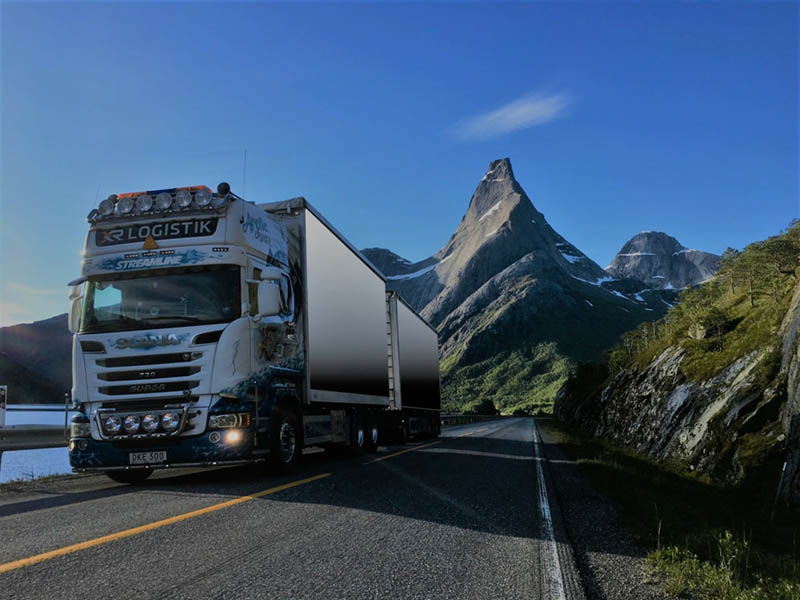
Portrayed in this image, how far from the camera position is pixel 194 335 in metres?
8.80

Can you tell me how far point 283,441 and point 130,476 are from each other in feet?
8.23

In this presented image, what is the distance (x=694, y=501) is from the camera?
29.3 ft

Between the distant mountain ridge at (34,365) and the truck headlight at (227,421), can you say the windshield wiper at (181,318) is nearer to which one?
the truck headlight at (227,421)

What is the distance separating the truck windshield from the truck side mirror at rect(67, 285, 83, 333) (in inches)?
3.5

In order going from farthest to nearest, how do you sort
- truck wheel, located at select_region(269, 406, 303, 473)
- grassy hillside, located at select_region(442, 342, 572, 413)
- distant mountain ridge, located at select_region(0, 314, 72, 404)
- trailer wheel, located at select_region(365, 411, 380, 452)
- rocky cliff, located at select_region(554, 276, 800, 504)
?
grassy hillside, located at select_region(442, 342, 572, 413), distant mountain ridge, located at select_region(0, 314, 72, 404), trailer wheel, located at select_region(365, 411, 380, 452), truck wheel, located at select_region(269, 406, 303, 473), rocky cliff, located at select_region(554, 276, 800, 504)


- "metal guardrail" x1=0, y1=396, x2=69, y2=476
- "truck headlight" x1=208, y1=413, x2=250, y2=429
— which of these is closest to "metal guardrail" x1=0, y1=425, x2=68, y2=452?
"metal guardrail" x1=0, y1=396, x2=69, y2=476

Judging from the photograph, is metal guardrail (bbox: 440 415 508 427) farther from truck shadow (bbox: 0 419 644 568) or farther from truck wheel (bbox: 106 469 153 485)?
truck wheel (bbox: 106 469 153 485)

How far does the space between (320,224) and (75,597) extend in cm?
958

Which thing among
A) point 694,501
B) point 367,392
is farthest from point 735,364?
point 367,392

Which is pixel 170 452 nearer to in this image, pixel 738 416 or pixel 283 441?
pixel 283 441

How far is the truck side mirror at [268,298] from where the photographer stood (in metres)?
9.33

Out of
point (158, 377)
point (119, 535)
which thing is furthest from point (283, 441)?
point (119, 535)

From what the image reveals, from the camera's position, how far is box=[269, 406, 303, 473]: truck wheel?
9773 millimetres

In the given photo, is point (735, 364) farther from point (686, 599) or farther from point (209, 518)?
point (209, 518)
